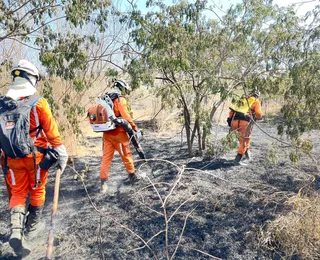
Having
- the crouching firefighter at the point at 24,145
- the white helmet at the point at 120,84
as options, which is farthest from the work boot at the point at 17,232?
the white helmet at the point at 120,84

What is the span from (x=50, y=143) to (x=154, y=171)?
9.38 ft

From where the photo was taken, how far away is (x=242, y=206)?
4086mm

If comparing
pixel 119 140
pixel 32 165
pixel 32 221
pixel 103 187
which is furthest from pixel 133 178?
pixel 32 165

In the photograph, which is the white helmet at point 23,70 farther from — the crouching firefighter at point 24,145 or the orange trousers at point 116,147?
the orange trousers at point 116,147

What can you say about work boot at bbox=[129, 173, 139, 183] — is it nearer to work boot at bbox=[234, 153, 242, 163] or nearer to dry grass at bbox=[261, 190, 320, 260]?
work boot at bbox=[234, 153, 242, 163]

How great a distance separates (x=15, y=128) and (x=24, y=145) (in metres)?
0.17

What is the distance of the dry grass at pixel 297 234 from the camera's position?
10.1ft

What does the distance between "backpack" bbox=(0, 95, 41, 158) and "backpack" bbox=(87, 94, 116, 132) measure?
1.71m

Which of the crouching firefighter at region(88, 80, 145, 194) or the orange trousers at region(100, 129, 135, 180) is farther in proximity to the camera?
the orange trousers at region(100, 129, 135, 180)

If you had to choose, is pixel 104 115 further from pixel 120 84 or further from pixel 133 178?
pixel 133 178

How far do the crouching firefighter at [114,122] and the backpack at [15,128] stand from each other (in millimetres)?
1732

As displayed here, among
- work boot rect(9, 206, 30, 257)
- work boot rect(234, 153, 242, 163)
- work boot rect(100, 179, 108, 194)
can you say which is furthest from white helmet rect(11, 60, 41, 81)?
work boot rect(234, 153, 242, 163)

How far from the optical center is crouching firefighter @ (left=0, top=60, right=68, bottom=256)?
116 inches

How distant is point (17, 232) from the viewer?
3.04 m
